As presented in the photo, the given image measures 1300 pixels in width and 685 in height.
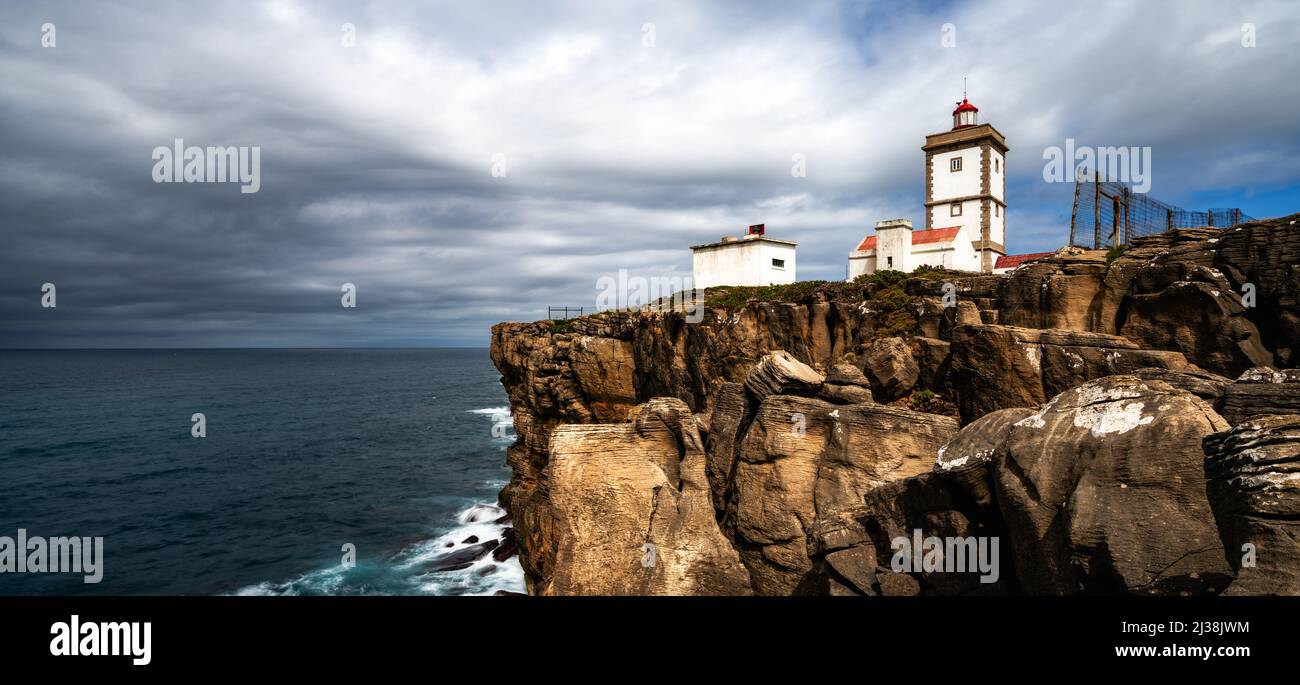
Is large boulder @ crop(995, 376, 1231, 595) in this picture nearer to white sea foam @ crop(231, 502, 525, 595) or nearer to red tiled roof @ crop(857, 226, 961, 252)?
white sea foam @ crop(231, 502, 525, 595)

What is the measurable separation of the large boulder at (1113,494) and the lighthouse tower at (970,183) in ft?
155

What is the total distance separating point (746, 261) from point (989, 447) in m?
45.4

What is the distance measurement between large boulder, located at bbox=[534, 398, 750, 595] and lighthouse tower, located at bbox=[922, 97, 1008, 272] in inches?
1668

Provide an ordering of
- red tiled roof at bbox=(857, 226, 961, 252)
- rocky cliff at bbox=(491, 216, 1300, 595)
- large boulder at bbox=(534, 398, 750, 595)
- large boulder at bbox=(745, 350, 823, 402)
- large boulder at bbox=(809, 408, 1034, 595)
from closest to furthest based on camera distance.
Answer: rocky cliff at bbox=(491, 216, 1300, 595), large boulder at bbox=(809, 408, 1034, 595), large boulder at bbox=(534, 398, 750, 595), large boulder at bbox=(745, 350, 823, 402), red tiled roof at bbox=(857, 226, 961, 252)

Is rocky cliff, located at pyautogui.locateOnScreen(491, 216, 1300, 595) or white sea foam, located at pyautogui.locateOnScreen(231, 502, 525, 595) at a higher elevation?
rocky cliff, located at pyautogui.locateOnScreen(491, 216, 1300, 595)

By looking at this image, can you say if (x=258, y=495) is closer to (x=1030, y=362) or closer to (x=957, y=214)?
(x=1030, y=362)

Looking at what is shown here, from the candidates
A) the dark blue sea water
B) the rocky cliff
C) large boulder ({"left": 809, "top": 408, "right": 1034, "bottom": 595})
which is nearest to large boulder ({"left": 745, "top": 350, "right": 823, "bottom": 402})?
the rocky cliff

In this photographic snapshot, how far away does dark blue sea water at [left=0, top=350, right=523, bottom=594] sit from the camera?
151 ft

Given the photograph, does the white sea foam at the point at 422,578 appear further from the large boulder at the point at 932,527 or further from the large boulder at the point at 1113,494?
the large boulder at the point at 1113,494

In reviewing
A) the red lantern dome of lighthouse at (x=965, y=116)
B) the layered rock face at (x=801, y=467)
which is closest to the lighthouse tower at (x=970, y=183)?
the red lantern dome of lighthouse at (x=965, y=116)

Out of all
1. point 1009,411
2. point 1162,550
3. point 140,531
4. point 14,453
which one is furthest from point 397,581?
point 14,453

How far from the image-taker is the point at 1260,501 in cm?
734

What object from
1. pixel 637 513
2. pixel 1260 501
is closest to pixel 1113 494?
pixel 1260 501
